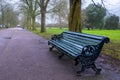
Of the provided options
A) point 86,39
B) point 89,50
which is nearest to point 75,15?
point 86,39

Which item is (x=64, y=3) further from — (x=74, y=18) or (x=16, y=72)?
(x=16, y=72)

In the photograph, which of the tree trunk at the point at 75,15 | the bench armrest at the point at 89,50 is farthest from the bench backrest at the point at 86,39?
the tree trunk at the point at 75,15

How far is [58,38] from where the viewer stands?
10789mm

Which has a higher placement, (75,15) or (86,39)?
(75,15)

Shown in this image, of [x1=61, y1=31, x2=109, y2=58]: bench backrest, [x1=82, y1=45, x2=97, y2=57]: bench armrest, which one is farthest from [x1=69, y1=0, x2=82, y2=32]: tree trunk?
[x1=82, y1=45, x2=97, y2=57]: bench armrest

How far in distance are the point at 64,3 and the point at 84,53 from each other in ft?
81.5

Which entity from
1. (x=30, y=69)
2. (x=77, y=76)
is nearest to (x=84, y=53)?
(x=77, y=76)

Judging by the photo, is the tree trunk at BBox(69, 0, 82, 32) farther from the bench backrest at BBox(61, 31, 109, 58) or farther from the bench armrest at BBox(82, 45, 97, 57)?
the bench armrest at BBox(82, 45, 97, 57)

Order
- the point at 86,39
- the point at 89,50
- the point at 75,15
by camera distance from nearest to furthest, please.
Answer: the point at 89,50, the point at 86,39, the point at 75,15

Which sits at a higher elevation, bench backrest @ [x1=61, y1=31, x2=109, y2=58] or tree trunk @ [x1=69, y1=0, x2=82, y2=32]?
tree trunk @ [x1=69, y1=0, x2=82, y2=32]

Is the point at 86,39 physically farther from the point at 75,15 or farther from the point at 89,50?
the point at 75,15

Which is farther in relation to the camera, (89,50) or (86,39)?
(86,39)

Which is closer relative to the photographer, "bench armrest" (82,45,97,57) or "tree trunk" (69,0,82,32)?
"bench armrest" (82,45,97,57)

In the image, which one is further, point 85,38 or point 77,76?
point 85,38
